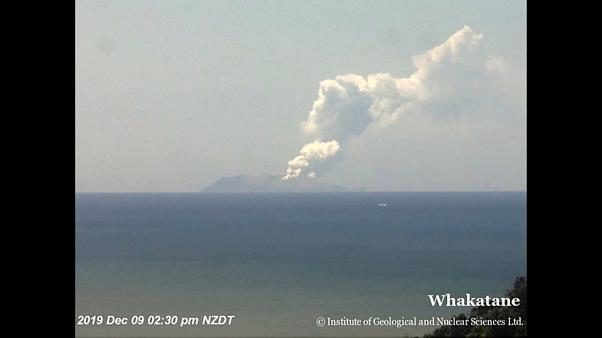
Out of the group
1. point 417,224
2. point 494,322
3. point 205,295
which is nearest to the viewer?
point 494,322

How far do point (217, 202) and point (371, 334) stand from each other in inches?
379

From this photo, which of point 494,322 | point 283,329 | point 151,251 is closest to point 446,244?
point 283,329

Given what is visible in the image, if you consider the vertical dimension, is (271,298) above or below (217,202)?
below

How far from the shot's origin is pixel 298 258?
37.5ft

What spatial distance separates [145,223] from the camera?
18312mm

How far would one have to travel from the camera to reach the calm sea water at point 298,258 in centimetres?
789

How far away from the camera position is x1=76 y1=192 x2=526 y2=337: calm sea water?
789 cm
